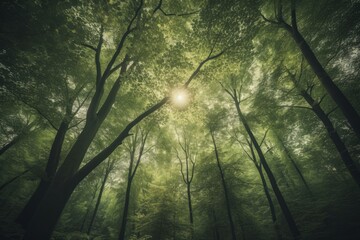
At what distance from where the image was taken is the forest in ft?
17.9

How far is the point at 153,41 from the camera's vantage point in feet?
22.0

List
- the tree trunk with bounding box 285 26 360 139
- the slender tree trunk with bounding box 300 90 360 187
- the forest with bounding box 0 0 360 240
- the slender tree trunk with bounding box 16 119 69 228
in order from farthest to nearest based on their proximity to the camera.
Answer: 1. the slender tree trunk with bounding box 16 119 69 228
2. the slender tree trunk with bounding box 300 90 360 187
3. the tree trunk with bounding box 285 26 360 139
4. the forest with bounding box 0 0 360 240

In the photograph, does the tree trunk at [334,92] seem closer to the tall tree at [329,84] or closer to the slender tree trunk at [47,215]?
the tall tree at [329,84]

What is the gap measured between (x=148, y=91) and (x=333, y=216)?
14.1 m

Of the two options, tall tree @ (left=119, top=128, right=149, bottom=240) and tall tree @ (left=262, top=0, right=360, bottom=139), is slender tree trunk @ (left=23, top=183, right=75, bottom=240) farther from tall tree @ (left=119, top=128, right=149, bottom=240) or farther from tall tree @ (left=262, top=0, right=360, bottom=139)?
tall tree @ (left=262, top=0, right=360, bottom=139)

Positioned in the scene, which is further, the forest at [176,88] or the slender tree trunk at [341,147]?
the slender tree trunk at [341,147]

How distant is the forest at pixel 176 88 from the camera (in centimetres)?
546

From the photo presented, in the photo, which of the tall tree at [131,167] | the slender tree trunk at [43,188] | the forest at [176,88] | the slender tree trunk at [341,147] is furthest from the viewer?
the tall tree at [131,167]

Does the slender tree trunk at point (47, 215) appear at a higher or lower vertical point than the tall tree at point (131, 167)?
lower

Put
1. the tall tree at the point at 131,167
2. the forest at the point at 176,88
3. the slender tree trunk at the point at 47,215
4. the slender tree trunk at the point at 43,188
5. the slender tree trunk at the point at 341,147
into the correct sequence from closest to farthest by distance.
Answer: the slender tree trunk at the point at 47,215 → the forest at the point at 176,88 → the slender tree trunk at the point at 341,147 → the slender tree trunk at the point at 43,188 → the tall tree at the point at 131,167

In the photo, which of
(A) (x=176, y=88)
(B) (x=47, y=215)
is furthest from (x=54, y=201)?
(A) (x=176, y=88)

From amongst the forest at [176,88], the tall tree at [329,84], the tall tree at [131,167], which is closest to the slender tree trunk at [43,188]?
the forest at [176,88]

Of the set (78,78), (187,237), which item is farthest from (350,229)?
(78,78)

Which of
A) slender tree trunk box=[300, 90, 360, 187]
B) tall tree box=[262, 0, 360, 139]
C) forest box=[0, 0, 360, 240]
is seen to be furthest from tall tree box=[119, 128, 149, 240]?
slender tree trunk box=[300, 90, 360, 187]
